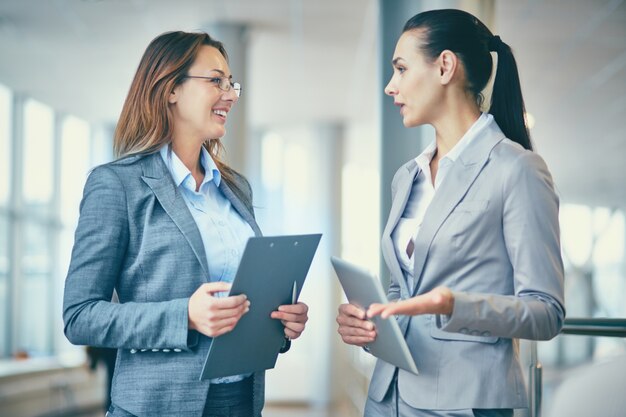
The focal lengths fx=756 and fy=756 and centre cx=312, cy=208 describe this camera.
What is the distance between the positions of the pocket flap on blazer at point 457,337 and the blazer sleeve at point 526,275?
0.09 m

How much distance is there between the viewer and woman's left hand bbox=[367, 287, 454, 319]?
1.39 m

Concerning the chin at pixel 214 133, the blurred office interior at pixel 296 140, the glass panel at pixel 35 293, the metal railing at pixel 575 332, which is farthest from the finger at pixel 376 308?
the glass panel at pixel 35 293

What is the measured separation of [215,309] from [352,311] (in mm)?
310

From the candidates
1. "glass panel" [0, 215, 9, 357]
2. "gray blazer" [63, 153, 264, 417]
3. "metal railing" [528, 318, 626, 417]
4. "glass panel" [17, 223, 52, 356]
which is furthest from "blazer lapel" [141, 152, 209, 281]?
"glass panel" [17, 223, 52, 356]

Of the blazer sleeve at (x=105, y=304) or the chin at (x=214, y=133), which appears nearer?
the blazer sleeve at (x=105, y=304)

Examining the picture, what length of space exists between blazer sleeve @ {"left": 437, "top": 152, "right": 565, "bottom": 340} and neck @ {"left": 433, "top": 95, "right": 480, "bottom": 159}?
0.22 meters

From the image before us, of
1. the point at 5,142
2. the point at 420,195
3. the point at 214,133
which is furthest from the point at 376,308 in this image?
the point at 5,142

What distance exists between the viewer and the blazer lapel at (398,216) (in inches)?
66.4

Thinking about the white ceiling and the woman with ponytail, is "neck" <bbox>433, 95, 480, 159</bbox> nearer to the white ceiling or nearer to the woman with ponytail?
the woman with ponytail

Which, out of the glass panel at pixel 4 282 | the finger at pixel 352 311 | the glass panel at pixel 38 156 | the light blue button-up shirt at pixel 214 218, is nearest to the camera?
the finger at pixel 352 311

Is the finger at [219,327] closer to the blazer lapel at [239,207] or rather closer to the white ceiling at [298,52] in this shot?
the blazer lapel at [239,207]

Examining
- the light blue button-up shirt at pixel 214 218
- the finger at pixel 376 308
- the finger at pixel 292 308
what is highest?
the light blue button-up shirt at pixel 214 218

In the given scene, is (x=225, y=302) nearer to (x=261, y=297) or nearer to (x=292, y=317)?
(x=261, y=297)

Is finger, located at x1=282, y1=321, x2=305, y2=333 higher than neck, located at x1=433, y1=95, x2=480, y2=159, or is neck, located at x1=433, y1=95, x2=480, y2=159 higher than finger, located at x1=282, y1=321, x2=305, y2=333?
neck, located at x1=433, y1=95, x2=480, y2=159
